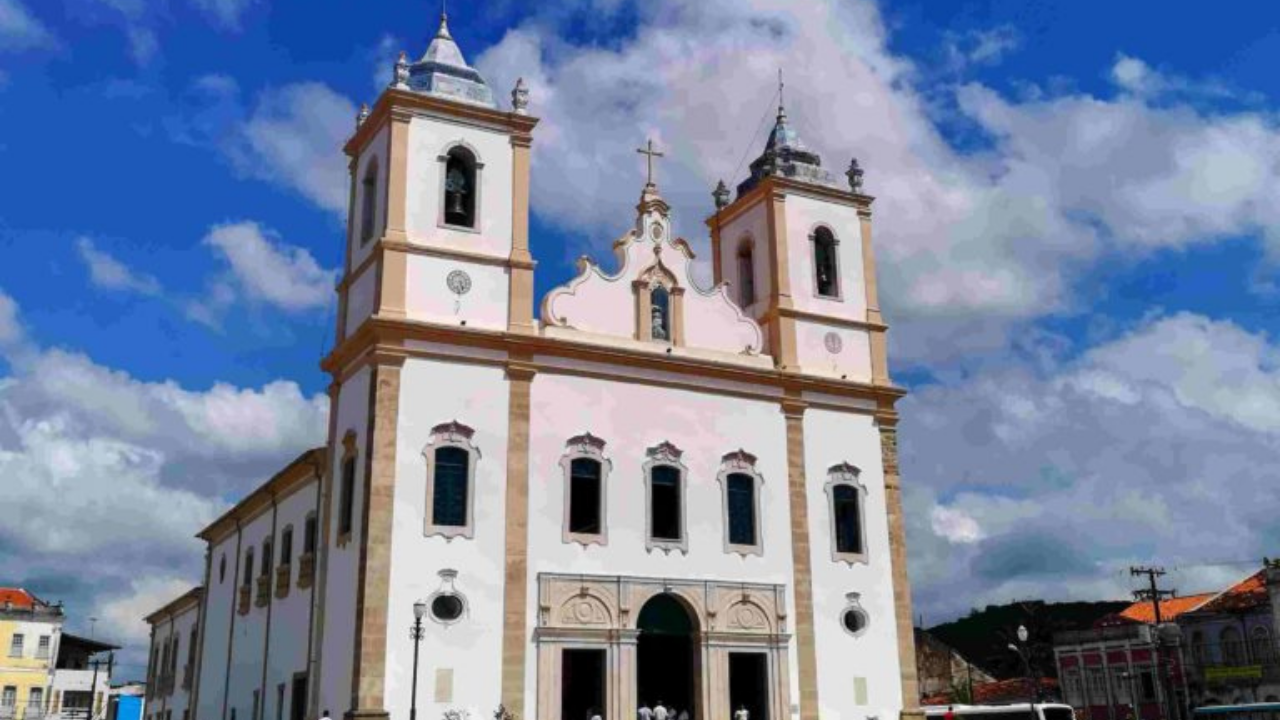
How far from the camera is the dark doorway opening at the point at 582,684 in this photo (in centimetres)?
2341

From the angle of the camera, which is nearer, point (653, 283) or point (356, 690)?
point (356, 690)

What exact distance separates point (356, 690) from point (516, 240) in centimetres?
932

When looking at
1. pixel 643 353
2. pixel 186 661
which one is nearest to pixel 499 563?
pixel 643 353

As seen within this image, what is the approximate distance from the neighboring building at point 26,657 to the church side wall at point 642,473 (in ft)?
167

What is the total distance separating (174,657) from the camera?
4347 cm

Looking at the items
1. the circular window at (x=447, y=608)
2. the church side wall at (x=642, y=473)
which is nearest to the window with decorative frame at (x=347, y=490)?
the circular window at (x=447, y=608)

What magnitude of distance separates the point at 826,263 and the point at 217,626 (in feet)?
65.3

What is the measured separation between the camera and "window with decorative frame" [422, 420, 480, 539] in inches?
897

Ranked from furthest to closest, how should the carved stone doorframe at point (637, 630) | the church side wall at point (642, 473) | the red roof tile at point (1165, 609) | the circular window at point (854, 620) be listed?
1. the red roof tile at point (1165, 609)
2. the circular window at point (854, 620)
3. the church side wall at point (642, 473)
4. the carved stone doorframe at point (637, 630)

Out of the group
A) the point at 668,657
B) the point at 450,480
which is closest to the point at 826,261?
the point at 668,657

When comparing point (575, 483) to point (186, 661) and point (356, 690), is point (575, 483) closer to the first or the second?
point (356, 690)

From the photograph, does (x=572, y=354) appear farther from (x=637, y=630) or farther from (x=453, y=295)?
(x=637, y=630)

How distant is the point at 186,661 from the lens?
40.3 metres

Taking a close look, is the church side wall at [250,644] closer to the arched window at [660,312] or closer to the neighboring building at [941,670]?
the arched window at [660,312]
